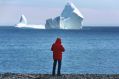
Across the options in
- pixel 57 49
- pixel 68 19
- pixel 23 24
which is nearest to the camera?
pixel 57 49

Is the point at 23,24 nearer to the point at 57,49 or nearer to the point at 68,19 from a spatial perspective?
the point at 68,19

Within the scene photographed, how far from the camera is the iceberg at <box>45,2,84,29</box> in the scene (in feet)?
408

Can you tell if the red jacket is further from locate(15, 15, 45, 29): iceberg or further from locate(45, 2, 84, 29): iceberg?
locate(15, 15, 45, 29): iceberg

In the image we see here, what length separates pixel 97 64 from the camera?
1709 inches

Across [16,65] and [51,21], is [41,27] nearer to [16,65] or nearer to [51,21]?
[51,21]

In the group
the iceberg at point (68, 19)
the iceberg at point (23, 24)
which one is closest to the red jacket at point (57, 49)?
the iceberg at point (68, 19)

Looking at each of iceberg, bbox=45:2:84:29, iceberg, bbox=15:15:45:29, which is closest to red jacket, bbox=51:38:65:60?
iceberg, bbox=45:2:84:29

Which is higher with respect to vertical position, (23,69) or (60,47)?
(60,47)

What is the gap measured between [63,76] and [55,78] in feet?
2.60

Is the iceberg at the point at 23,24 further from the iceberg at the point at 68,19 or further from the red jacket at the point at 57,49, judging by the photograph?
the red jacket at the point at 57,49

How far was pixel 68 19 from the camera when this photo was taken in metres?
127

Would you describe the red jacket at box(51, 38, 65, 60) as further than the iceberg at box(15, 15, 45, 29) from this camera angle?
No

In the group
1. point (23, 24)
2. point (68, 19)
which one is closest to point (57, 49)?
point (68, 19)

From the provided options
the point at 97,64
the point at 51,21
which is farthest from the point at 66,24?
the point at 97,64
